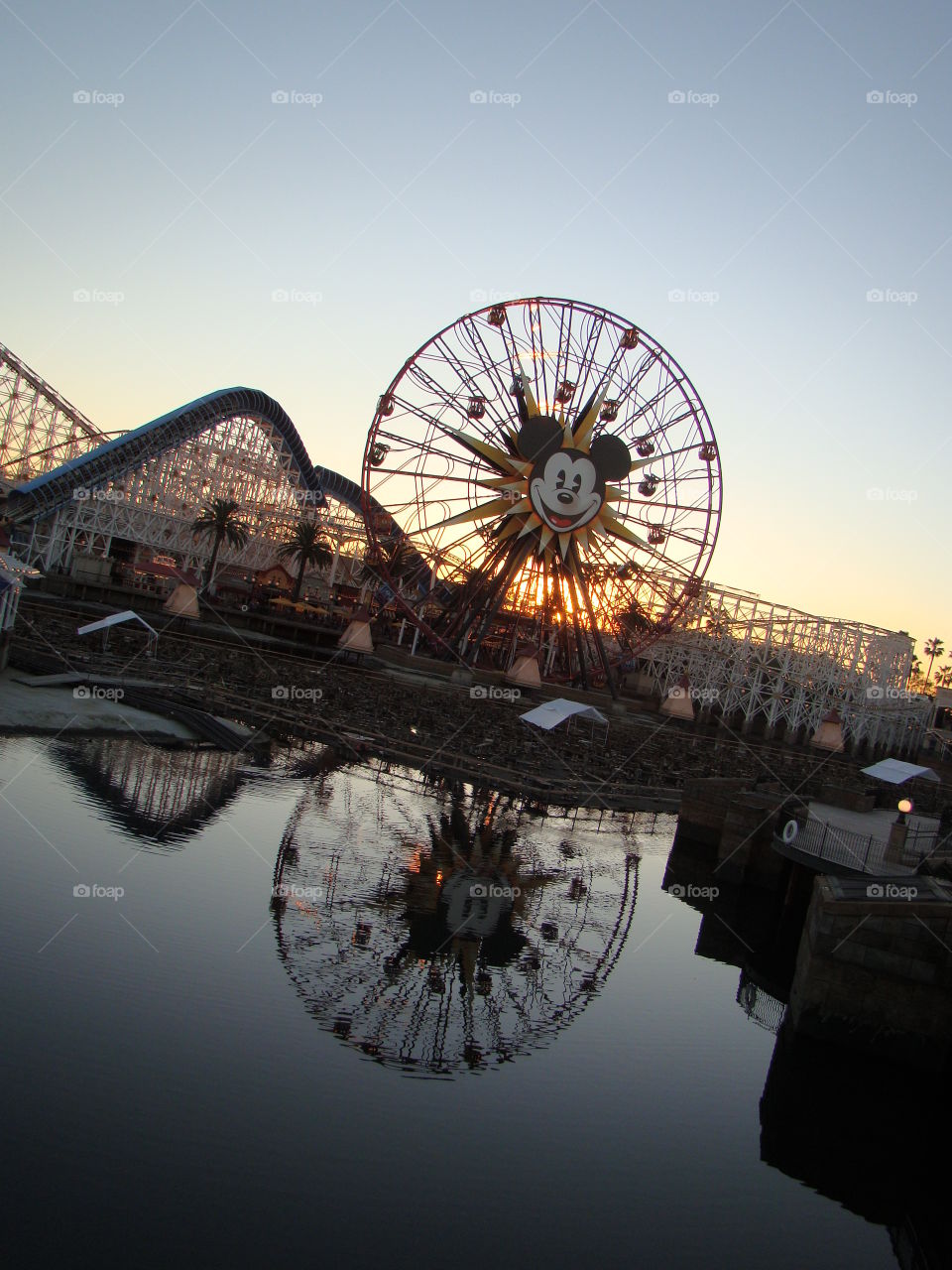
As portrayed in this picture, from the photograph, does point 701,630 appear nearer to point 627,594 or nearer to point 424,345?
point 627,594

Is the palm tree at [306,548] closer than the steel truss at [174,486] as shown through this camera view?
No

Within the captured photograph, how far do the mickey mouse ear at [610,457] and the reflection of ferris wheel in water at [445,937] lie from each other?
989 inches

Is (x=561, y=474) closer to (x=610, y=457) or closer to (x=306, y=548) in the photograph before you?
(x=610, y=457)

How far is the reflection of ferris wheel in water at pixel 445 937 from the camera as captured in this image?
13.7 metres

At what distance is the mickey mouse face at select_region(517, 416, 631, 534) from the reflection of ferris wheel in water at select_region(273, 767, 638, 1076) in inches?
932

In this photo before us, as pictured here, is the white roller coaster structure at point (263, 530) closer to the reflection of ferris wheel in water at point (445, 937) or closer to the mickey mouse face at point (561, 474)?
the mickey mouse face at point (561, 474)

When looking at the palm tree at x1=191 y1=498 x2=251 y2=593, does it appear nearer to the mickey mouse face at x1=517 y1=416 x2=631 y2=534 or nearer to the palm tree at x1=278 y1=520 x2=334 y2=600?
the palm tree at x1=278 y1=520 x2=334 y2=600

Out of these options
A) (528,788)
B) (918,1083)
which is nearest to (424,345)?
(528,788)

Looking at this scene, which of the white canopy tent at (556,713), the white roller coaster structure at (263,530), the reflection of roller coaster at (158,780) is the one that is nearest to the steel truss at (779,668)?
the white roller coaster structure at (263,530)

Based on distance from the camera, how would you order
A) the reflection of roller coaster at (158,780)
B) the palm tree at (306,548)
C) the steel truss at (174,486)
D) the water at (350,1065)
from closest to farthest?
the water at (350,1065), the reflection of roller coaster at (158,780), the steel truss at (174,486), the palm tree at (306,548)

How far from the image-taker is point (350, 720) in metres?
35.8

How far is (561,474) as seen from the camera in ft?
152

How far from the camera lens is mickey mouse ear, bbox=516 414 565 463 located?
46062 mm

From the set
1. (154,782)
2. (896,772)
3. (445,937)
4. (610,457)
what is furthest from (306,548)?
(445,937)
